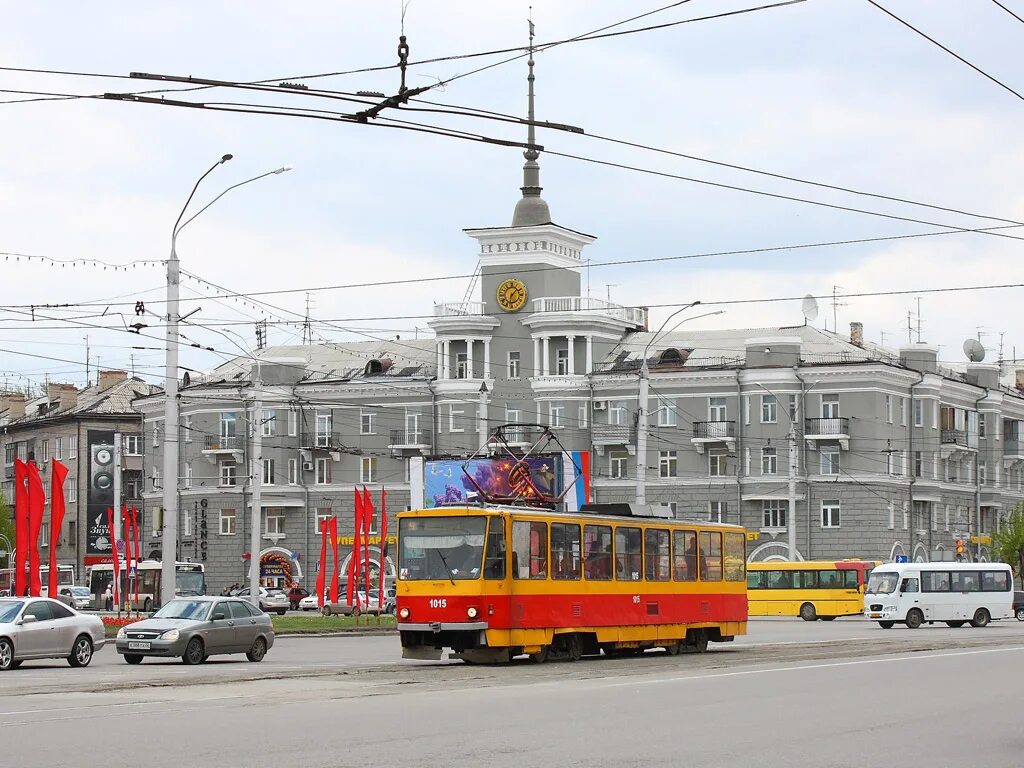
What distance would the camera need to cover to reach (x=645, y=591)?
3098cm

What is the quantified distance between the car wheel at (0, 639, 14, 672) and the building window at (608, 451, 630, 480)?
2184 inches

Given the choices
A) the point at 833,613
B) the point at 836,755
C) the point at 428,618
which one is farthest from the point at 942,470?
the point at 836,755

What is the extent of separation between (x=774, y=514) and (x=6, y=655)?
53990mm

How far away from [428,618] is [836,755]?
553 inches

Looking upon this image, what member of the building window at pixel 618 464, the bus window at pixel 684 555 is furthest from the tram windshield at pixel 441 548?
the building window at pixel 618 464

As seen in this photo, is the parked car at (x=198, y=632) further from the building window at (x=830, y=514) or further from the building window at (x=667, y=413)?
the building window at (x=667, y=413)

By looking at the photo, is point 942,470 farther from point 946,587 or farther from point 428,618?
point 428,618

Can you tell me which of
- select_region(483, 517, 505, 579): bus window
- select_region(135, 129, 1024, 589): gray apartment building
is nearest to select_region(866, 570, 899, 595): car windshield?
select_region(135, 129, 1024, 589): gray apartment building

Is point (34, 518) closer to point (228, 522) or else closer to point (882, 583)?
point (882, 583)

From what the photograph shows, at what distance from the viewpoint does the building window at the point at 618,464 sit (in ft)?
267

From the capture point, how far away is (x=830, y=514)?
76562 millimetres

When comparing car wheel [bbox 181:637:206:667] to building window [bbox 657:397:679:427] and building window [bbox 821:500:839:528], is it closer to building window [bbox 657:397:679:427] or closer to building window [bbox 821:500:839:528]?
building window [bbox 821:500:839:528]


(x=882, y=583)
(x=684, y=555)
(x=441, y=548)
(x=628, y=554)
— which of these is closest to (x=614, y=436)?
(x=882, y=583)

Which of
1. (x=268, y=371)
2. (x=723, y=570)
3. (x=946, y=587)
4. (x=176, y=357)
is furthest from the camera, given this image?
(x=268, y=371)
